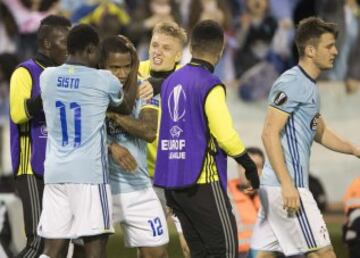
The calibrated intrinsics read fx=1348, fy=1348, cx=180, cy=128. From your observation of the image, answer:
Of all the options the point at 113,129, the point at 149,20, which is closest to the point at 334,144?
the point at 113,129

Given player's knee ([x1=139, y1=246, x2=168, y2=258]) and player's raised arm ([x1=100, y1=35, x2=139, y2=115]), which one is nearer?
player's raised arm ([x1=100, y1=35, x2=139, y2=115])

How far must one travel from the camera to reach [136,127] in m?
9.05

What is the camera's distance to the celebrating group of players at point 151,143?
8570mm

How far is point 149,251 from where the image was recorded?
372 inches

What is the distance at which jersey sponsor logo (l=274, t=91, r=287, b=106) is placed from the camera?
9.02 m

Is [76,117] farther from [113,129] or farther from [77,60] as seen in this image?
[113,129]

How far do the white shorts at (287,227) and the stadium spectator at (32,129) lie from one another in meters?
1.55

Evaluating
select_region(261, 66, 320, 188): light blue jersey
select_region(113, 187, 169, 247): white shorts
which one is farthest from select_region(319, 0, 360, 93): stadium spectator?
select_region(113, 187, 169, 247): white shorts

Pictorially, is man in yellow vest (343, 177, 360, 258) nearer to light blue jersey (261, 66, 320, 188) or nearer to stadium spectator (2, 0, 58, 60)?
light blue jersey (261, 66, 320, 188)

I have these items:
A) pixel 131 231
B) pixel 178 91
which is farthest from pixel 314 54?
pixel 131 231

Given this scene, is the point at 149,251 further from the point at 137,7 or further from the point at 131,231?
the point at 137,7

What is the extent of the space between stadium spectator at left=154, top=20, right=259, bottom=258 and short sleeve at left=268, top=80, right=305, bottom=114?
0.63m

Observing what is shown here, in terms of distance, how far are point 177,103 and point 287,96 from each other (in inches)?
33.4

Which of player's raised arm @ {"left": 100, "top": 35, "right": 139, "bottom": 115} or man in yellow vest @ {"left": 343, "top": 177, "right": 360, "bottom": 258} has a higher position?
player's raised arm @ {"left": 100, "top": 35, "right": 139, "bottom": 115}
